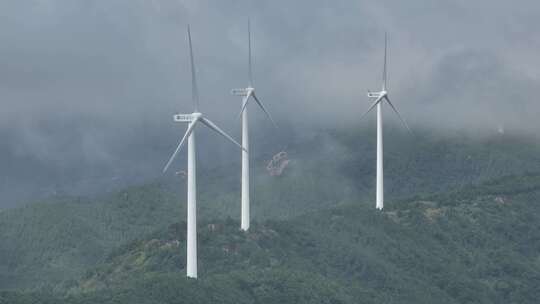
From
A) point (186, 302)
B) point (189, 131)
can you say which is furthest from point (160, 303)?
point (189, 131)

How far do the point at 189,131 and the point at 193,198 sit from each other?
686 centimetres

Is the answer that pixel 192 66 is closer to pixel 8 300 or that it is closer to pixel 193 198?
pixel 193 198

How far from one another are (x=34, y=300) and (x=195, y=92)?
83.5 feet

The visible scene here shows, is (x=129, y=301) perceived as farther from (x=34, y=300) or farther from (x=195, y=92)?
(x=195, y=92)

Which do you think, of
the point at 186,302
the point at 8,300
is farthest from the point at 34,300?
the point at 186,302

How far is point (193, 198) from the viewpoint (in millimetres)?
196125

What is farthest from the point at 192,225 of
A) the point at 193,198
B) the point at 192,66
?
the point at 192,66

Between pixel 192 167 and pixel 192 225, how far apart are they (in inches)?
221

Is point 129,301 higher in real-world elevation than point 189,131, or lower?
lower

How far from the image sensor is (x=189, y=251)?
655 ft

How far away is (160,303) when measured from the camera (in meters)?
197

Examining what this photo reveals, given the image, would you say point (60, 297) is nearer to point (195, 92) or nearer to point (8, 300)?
point (8, 300)

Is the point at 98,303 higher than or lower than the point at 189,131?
lower

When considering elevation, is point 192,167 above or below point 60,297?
above
